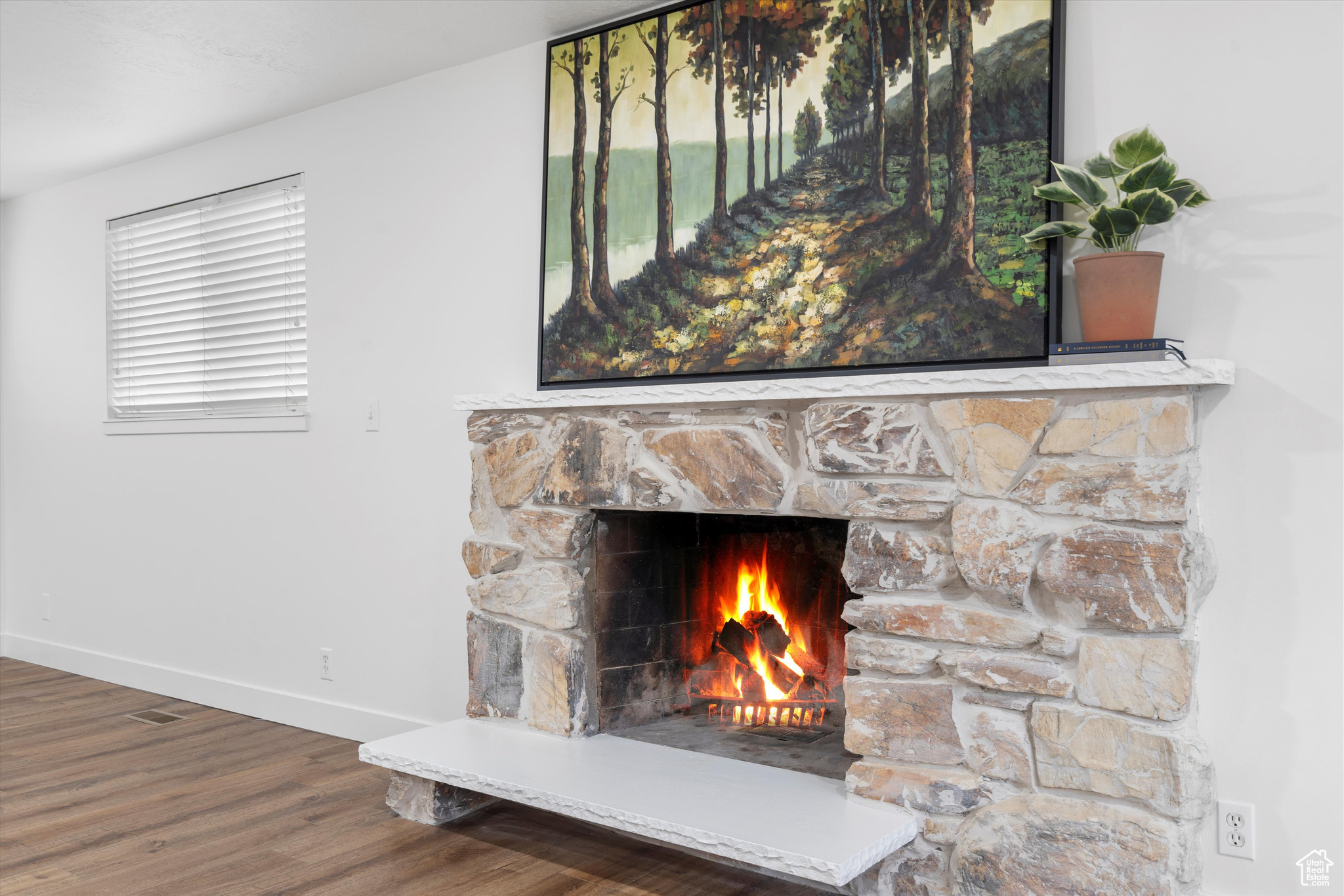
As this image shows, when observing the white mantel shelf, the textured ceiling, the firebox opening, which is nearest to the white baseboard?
the firebox opening

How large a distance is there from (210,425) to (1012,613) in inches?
133

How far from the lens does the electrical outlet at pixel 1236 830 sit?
1.97m

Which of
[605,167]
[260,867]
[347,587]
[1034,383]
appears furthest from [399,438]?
[1034,383]

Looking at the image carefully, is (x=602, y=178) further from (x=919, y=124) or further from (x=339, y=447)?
(x=339, y=447)

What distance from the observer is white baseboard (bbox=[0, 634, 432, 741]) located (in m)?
3.52

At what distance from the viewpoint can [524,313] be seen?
3.12 m

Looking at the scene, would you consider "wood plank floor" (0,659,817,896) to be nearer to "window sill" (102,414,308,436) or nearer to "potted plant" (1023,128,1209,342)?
"window sill" (102,414,308,436)

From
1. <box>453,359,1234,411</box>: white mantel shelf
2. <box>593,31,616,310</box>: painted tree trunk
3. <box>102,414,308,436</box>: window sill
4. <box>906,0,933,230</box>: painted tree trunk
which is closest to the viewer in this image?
<box>453,359,1234,411</box>: white mantel shelf

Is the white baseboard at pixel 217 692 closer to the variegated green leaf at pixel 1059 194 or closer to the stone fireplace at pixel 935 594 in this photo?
the stone fireplace at pixel 935 594

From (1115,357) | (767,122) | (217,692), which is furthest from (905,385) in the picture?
(217,692)

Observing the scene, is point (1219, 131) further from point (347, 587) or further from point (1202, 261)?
point (347, 587)

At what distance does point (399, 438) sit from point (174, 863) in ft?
4.94

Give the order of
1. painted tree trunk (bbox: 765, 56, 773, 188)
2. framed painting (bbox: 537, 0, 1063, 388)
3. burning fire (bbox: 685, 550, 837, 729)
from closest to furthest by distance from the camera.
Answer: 1. framed painting (bbox: 537, 0, 1063, 388)
2. painted tree trunk (bbox: 765, 56, 773, 188)
3. burning fire (bbox: 685, 550, 837, 729)

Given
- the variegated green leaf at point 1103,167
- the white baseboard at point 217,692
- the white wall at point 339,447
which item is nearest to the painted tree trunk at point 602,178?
the white wall at point 339,447
